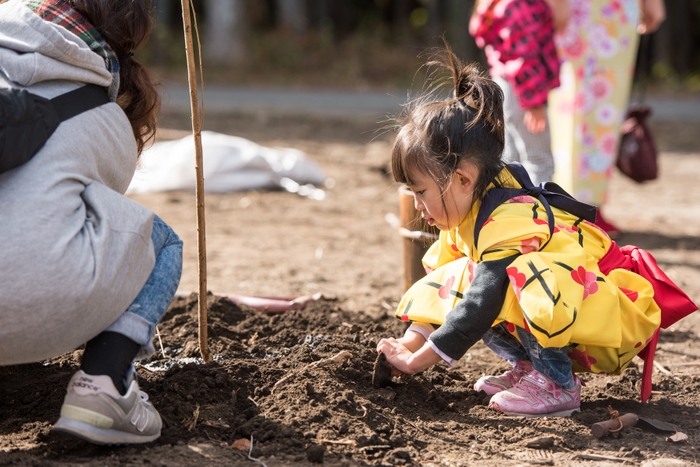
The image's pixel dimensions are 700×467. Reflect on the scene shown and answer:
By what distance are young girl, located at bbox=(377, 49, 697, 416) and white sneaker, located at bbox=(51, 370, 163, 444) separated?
2.91 feet

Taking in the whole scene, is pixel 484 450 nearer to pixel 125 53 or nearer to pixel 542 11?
pixel 125 53

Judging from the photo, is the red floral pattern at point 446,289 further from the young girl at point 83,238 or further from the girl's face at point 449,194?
the young girl at point 83,238

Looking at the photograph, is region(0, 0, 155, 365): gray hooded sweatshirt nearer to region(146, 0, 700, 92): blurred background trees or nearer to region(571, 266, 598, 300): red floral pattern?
region(571, 266, 598, 300): red floral pattern

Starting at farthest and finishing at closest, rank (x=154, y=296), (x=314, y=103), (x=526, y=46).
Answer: (x=314, y=103), (x=526, y=46), (x=154, y=296)

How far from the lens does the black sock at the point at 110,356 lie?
218 cm

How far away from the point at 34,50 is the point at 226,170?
5.00 metres

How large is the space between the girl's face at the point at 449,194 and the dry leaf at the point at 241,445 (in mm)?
901

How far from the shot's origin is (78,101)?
2.27 meters

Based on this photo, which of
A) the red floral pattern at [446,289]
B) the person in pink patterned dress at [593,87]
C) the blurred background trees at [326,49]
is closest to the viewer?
the red floral pattern at [446,289]

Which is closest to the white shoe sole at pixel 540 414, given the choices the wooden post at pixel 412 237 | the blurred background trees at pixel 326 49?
the wooden post at pixel 412 237

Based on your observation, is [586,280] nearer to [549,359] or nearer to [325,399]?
[549,359]

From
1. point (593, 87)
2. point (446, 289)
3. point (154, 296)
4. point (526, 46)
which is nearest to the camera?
point (154, 296)

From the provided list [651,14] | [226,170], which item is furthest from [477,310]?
[226,170]

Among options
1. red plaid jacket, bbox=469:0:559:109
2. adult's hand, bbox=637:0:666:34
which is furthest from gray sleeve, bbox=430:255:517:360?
adult's hand, bbox=637:0:666:34
